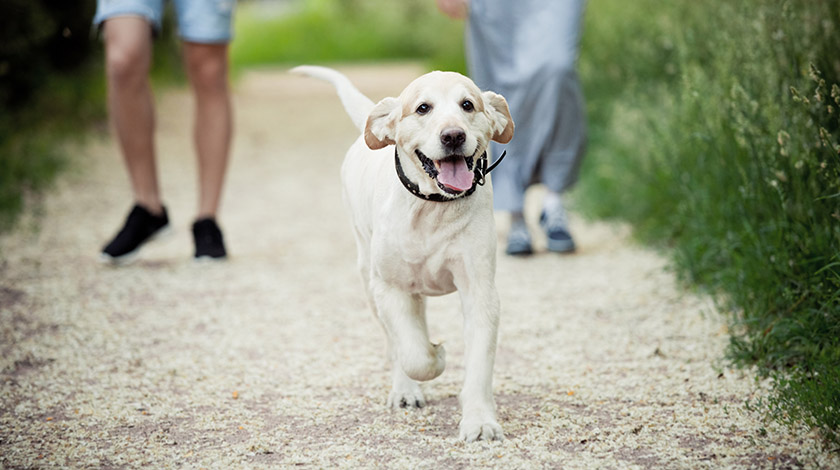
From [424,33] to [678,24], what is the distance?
1493 centimetres

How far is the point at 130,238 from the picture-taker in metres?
4.58

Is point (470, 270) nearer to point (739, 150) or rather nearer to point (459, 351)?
point (459, 351)

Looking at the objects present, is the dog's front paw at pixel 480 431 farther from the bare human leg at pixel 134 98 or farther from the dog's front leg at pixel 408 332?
the bare human leg at pixel 134 98

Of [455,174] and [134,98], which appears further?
[134,98]

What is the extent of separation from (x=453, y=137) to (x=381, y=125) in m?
0.27

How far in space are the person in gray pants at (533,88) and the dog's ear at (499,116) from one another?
2006 mm

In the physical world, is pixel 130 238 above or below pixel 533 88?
below

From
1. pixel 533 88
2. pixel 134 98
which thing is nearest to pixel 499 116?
pixel 533 88

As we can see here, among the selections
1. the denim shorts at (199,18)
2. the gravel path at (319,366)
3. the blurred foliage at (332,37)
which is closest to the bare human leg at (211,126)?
the denim shorts at (199,18)

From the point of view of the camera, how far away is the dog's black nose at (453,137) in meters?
2.38

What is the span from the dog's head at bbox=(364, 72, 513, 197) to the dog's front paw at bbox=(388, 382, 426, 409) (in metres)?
0.66

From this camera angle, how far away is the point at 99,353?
11.1 ft

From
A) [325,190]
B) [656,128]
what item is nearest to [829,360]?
[656,128]

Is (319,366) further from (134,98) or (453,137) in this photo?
(134,98)
